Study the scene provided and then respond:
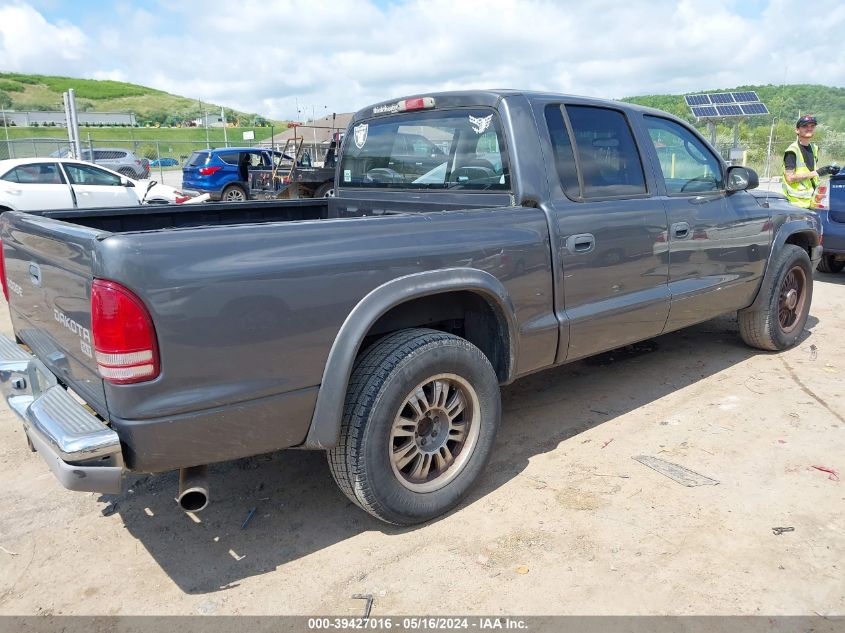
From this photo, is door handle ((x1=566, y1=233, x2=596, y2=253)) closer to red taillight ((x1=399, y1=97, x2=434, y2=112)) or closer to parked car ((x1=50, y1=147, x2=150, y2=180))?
red taillight ((x1=399, y1=97, x2=434, y2=112))

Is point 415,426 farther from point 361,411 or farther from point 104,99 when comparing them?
point 104,99

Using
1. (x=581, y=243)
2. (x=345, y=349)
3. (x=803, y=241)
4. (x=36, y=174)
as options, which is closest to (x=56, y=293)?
(x=345, y=349)

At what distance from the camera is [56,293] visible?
8.54 ft

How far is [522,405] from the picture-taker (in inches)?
173

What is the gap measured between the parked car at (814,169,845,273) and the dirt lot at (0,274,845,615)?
4610mm

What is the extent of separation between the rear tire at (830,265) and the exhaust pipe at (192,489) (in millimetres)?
8612

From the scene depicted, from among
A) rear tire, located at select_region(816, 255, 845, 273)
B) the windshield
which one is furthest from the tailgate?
rear tire, located at select_region(816, 255, 845, 273)

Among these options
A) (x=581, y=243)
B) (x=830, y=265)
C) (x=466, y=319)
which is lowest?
(x=830, y=265)

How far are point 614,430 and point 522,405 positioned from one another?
2.18 ft

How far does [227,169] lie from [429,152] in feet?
50.9

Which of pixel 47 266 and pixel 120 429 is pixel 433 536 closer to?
pixel 120 429

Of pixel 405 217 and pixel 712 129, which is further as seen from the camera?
pixel 712 129

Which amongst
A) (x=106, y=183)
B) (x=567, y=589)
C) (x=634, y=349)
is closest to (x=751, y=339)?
(x=634, y=349)

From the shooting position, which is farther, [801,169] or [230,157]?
[230,157]
